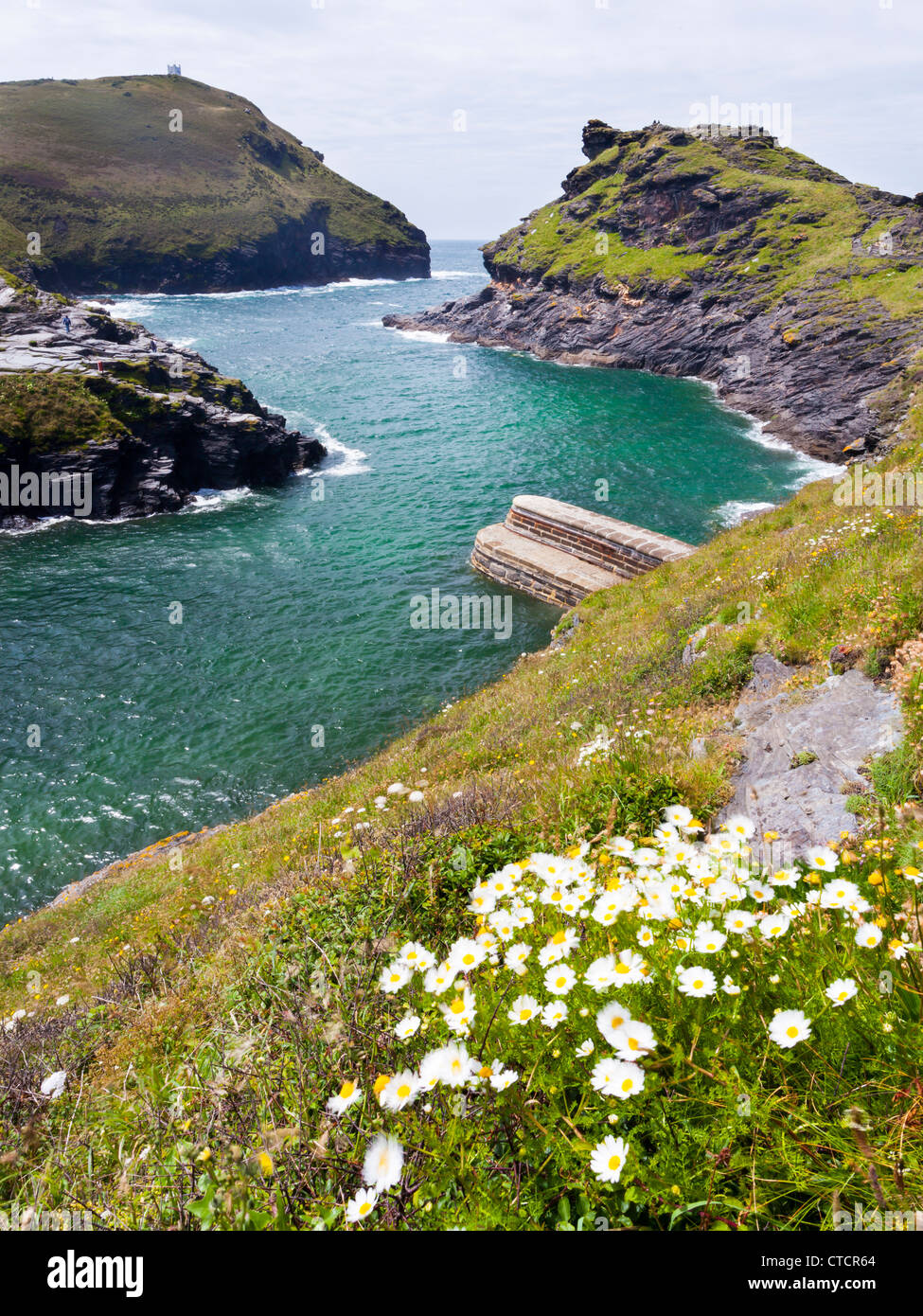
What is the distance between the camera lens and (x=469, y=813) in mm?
5508

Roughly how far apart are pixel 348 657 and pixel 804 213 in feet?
281

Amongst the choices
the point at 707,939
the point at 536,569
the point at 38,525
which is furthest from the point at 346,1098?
the point at 38,525

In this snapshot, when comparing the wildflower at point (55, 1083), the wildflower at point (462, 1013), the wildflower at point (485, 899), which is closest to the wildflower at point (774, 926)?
the wildflower at point (462, 1013)

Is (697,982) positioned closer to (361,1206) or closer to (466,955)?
(466,955)

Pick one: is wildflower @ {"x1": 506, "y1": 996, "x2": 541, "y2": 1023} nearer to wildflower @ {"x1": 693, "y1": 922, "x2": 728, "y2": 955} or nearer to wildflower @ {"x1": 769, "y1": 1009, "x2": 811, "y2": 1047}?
wildflower @ {"x1": 693, "y1": 922, "x2": 728, "y2": 955}

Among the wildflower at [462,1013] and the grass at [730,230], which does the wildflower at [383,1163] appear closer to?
the wildflower at [462,1013]

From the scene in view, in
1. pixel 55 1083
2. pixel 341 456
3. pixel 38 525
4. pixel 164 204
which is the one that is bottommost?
pixel 55 1083

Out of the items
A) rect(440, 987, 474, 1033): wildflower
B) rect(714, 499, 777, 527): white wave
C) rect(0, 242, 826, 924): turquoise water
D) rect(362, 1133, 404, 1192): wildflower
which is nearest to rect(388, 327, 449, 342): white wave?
rect(0, 242, 826, 924): turquoise water

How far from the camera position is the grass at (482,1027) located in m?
1.80

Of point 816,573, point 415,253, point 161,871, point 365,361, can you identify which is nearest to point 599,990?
point 816,573

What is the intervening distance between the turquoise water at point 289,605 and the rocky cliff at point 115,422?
235cm

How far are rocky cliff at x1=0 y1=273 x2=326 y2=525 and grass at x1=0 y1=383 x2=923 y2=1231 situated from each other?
32080 millimetres

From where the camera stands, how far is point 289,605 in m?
25.6

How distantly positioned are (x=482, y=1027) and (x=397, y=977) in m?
0.48
